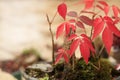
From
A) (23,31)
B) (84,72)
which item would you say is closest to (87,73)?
(84,72)

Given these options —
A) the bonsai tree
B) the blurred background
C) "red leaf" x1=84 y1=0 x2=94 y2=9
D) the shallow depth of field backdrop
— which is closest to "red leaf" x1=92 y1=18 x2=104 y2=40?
the bonsai tree

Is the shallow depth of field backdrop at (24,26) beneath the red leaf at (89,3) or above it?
beneath

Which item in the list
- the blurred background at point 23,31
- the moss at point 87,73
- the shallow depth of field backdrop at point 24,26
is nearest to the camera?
the moss at point 87,73

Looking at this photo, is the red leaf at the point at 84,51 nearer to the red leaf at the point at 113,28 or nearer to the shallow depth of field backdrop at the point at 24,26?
the red leaf at the point at 113,28

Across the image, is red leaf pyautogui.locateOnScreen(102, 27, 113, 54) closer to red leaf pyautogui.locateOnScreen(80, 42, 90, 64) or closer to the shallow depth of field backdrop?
red leaf pyautogui.locateOnScreen(80, 42, 90, 64)

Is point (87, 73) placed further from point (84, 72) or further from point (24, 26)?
point (24, 26)

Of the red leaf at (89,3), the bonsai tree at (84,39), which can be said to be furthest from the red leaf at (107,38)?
the red leaf at (89,3)

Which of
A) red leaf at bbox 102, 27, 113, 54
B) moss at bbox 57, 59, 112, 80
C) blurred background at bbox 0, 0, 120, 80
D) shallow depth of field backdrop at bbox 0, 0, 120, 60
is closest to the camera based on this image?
red leaf at bbox 102, 27, 113, 54

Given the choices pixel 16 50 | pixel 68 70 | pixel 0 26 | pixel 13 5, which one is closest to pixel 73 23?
pixel 68 70
